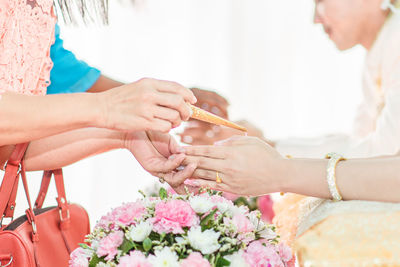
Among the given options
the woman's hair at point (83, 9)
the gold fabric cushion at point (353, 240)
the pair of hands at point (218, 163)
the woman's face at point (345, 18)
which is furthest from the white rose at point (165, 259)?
the woman's face at point (345, 18)

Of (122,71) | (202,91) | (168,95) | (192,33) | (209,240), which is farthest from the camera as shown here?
(192,33)

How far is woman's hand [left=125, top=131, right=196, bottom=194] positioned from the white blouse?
29.8 inches

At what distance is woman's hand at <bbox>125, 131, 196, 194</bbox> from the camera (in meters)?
1.11

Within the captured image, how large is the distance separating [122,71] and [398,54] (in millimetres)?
1548

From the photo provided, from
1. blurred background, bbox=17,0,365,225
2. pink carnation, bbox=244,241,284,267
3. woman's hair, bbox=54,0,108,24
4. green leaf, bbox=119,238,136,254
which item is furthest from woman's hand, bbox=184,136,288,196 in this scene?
blurred background, bbox=17,0,365,225

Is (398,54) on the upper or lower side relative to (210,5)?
lower

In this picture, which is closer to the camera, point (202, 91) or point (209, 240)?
point (209, 240)

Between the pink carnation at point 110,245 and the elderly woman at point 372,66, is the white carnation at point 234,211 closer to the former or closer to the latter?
the pink carnation at point 110,245

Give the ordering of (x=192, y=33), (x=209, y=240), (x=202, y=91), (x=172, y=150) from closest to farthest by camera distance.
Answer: (x=209, y=240) < (x=172, y=150) < (x=202, y=91) < (x=192, y=33)

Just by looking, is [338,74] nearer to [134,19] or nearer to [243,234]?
[134,19]

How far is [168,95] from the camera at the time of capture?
34.4 inches

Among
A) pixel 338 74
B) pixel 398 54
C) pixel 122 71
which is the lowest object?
pixel 398 54

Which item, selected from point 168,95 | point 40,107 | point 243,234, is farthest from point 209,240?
point 40,107

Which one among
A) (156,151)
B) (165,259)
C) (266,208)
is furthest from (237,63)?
(165,259)
